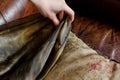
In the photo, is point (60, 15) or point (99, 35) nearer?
point (60, 15)

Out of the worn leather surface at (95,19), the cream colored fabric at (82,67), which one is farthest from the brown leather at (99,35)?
the cream colored fabric at (82,67)

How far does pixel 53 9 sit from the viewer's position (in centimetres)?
83

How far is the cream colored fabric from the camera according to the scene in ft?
2.49

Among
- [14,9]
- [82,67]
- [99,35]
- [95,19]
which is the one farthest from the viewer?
[95,19]

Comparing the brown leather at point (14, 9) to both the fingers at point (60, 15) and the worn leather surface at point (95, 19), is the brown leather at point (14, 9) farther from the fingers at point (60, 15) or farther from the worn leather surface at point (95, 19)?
the fingers at point (60, 15)

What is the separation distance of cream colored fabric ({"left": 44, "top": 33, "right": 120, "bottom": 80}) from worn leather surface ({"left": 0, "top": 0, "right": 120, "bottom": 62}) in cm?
15

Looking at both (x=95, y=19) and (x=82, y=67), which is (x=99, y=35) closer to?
(x=95, y=19)

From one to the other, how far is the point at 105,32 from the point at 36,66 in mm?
494

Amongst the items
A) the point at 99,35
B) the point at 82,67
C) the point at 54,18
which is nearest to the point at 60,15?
the point at 54,18

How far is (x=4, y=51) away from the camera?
805 mm

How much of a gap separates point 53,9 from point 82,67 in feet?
0.73

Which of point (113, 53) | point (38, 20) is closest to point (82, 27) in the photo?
point (113, 53)

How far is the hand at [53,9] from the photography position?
2.64ft

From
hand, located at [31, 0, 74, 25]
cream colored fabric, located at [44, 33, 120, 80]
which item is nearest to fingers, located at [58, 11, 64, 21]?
hand, located at [31, 0, 74, 25]
